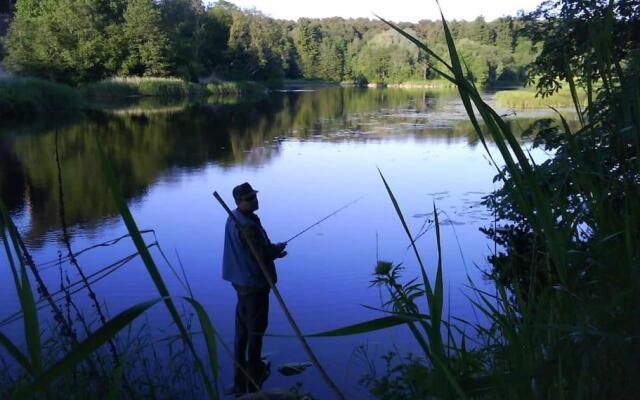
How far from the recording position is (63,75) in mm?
46688

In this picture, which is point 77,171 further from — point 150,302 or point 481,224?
point 150,302

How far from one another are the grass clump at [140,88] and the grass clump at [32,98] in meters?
11.3

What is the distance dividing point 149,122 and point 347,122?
28.5 ft

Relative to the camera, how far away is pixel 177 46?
2162 inches

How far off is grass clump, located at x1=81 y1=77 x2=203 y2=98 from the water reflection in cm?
1146

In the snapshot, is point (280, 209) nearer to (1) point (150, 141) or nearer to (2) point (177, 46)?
(1) point (150, 141)

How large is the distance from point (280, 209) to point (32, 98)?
23580 millimetres

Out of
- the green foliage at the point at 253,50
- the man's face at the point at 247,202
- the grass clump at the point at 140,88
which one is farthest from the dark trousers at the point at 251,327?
the green foliage at the point at 253,50

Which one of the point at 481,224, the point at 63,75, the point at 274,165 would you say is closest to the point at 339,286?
the point at 481,224

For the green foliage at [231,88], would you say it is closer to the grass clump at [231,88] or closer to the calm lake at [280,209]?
the grass clump at [231,88]

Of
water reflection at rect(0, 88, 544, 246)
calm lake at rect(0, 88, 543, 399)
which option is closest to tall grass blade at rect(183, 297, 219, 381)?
calm lake at rect(0, 88, 543, 399)

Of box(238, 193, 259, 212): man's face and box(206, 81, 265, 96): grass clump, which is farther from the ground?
box(206, 81, 265, 96): grass clump

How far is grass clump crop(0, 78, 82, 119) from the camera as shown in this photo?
2896cm

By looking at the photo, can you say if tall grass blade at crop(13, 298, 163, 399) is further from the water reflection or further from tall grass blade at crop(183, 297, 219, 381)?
the water reflection
